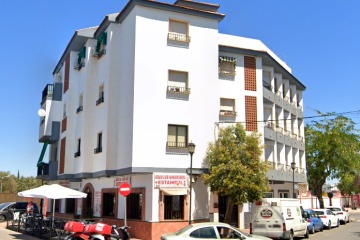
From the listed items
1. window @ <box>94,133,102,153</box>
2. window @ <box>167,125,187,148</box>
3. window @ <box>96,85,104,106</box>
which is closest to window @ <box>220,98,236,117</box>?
window @ <box>167,125,187,148</box>

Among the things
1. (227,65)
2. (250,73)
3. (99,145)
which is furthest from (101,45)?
(250,73)

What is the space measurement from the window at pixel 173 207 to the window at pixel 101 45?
10872mm

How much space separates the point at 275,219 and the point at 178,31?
1234cm

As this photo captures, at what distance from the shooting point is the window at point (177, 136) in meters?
23.2

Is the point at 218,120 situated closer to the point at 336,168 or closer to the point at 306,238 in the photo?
the point at 306,238

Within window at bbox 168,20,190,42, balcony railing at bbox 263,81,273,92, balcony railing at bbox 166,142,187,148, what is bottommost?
balcony railing at bbox 166,142,187,148

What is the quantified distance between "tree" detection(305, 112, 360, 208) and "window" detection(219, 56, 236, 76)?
20.2 m

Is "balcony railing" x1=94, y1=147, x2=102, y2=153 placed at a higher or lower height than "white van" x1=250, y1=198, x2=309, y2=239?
higher

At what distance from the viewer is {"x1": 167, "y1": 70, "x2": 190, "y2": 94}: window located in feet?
78.1

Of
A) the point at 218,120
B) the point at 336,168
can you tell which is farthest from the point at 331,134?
the point at 218,120

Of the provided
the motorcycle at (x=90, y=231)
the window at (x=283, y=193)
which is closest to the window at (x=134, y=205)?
the motorcycle at (x=90, y=231)

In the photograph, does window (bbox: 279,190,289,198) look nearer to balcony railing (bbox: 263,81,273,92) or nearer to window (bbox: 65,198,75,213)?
balcony railing (bbox: 263,81,273,92)

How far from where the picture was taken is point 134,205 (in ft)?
→ 77.5

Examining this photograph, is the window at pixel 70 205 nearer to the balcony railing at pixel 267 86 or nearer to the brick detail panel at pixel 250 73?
the brick detail panel at pixel 250 73
